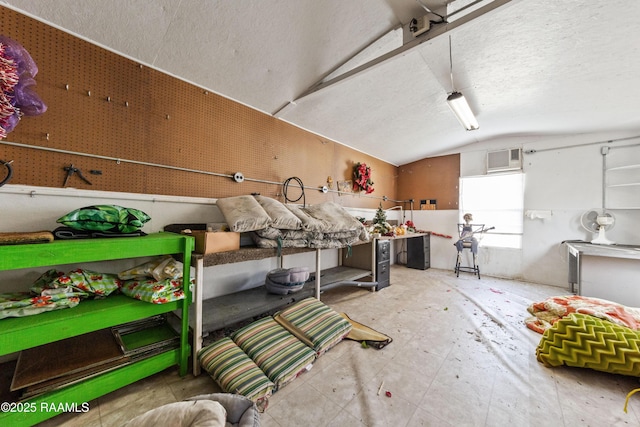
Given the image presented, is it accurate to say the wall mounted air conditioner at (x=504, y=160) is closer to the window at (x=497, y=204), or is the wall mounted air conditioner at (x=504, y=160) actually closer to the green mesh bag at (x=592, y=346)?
the window at (x=497, y=204)

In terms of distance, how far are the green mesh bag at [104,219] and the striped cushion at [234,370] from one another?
3.45 ft

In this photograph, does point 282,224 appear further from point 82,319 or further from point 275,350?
point 82,319

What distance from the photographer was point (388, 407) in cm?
137

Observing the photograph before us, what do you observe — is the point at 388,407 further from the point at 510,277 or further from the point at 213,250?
the point at 510,277

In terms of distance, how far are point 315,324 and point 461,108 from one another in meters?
2.99

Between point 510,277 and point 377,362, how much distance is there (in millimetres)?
4361

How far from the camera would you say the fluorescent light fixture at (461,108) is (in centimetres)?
246

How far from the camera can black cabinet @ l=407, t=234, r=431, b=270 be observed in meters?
5.11

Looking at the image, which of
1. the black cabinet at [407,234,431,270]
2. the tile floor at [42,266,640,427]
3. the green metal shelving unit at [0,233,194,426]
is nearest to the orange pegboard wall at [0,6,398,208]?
the green metal shelving unit at [0,233,194,426]

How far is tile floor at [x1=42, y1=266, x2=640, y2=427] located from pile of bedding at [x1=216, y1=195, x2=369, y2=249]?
105 cm

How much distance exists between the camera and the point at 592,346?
1677 millimetres

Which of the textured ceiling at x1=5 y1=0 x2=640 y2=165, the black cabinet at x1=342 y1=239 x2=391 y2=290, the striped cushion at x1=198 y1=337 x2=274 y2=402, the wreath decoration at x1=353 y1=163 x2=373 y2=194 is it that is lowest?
the striped cushion at x1=198 y1=337 x2=274 y2=402

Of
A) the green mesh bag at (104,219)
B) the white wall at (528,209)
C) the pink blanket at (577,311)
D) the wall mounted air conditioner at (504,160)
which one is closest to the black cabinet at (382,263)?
the white wall at (528,209)

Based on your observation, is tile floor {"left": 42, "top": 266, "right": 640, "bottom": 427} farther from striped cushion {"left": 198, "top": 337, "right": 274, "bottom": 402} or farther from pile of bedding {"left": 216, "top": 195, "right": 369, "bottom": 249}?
pile of bedding {"left": 216, "top": 195, "right": 369, "bottom": 249}
